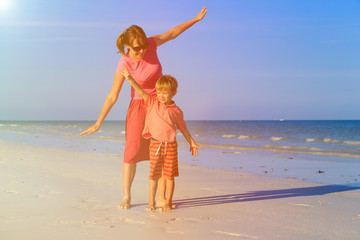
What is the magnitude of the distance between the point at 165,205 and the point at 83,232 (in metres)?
1.10

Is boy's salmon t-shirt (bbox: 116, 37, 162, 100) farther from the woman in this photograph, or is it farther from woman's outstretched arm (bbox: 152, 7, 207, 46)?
woman's outstretched arm (bbox: 152, 7, 207, 46)

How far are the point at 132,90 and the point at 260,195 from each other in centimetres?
228

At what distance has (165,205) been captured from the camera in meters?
4.13

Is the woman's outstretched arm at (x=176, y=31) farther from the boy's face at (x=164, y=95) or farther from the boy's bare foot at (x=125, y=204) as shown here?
the boy's bare foot at (x=125, y=204)

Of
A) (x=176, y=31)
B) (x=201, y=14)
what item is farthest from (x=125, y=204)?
(x=201, y=14)

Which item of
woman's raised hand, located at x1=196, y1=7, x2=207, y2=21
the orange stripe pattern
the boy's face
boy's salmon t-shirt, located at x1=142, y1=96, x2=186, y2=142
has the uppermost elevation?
woman's raised hand, located at x1=196, y1=7, x2=207, y2=21

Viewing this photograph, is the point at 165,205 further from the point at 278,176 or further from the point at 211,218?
the point at 278,176

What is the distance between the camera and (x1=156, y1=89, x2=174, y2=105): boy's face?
4.00m

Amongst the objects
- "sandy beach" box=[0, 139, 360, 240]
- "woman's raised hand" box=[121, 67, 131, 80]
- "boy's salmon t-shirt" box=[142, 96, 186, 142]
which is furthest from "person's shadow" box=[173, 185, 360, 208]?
"woman's raised hand" box=[121, 67, 131, 80]

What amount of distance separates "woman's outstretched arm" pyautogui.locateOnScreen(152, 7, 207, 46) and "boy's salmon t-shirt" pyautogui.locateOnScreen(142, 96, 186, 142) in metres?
0.79

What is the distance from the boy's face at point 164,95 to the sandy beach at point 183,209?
1181 mm

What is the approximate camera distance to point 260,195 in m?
5.21

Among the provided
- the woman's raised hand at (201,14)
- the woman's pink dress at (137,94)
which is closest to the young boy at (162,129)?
the woman's pink dress at (137,94)

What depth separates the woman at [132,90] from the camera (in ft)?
13.8
